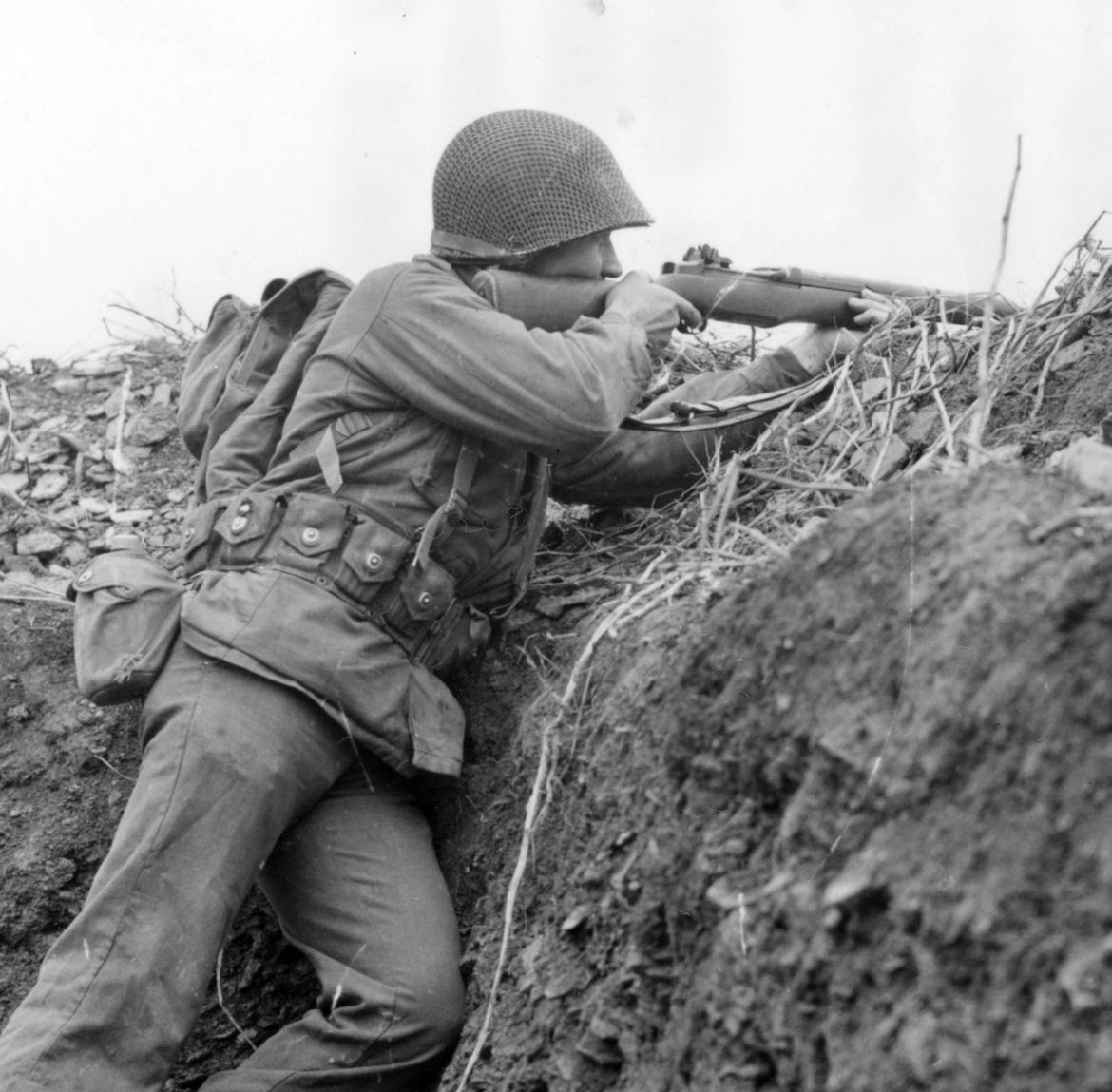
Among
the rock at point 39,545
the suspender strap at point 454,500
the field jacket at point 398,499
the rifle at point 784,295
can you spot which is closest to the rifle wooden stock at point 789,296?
the rifle at point 784,295

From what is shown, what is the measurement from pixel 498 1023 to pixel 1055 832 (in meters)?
1.75

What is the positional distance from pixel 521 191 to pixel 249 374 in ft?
3.12

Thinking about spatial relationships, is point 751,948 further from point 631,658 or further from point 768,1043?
point 631,658

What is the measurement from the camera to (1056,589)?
213 centimetres

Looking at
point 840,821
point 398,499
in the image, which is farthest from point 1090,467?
point 398,499

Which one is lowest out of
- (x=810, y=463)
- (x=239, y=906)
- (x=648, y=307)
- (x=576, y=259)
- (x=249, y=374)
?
(x=239, y=906)

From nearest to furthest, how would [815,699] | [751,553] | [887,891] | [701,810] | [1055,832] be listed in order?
[1055,832], [887,891], [815,699], [701,810], [751,553]

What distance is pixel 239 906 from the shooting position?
12.0ft

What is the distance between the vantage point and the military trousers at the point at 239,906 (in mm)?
3469

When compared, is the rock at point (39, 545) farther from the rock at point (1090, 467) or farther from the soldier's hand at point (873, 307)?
the rock at point (1090, 467)

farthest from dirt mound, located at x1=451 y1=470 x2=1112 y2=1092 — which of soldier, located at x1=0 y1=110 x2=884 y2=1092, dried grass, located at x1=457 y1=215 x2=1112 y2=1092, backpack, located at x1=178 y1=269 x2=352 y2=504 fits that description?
backpack, located at x1=178 y1=269 x2=352 y2=504

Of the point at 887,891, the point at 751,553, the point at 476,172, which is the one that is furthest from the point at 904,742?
the point at 476,172

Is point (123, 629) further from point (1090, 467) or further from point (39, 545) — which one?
point (1090, 467)

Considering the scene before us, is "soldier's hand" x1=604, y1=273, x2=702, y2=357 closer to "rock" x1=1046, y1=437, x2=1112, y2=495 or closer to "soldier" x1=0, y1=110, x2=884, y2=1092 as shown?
"soldier" x1=0, y1=110, x2=884, y2=1092
